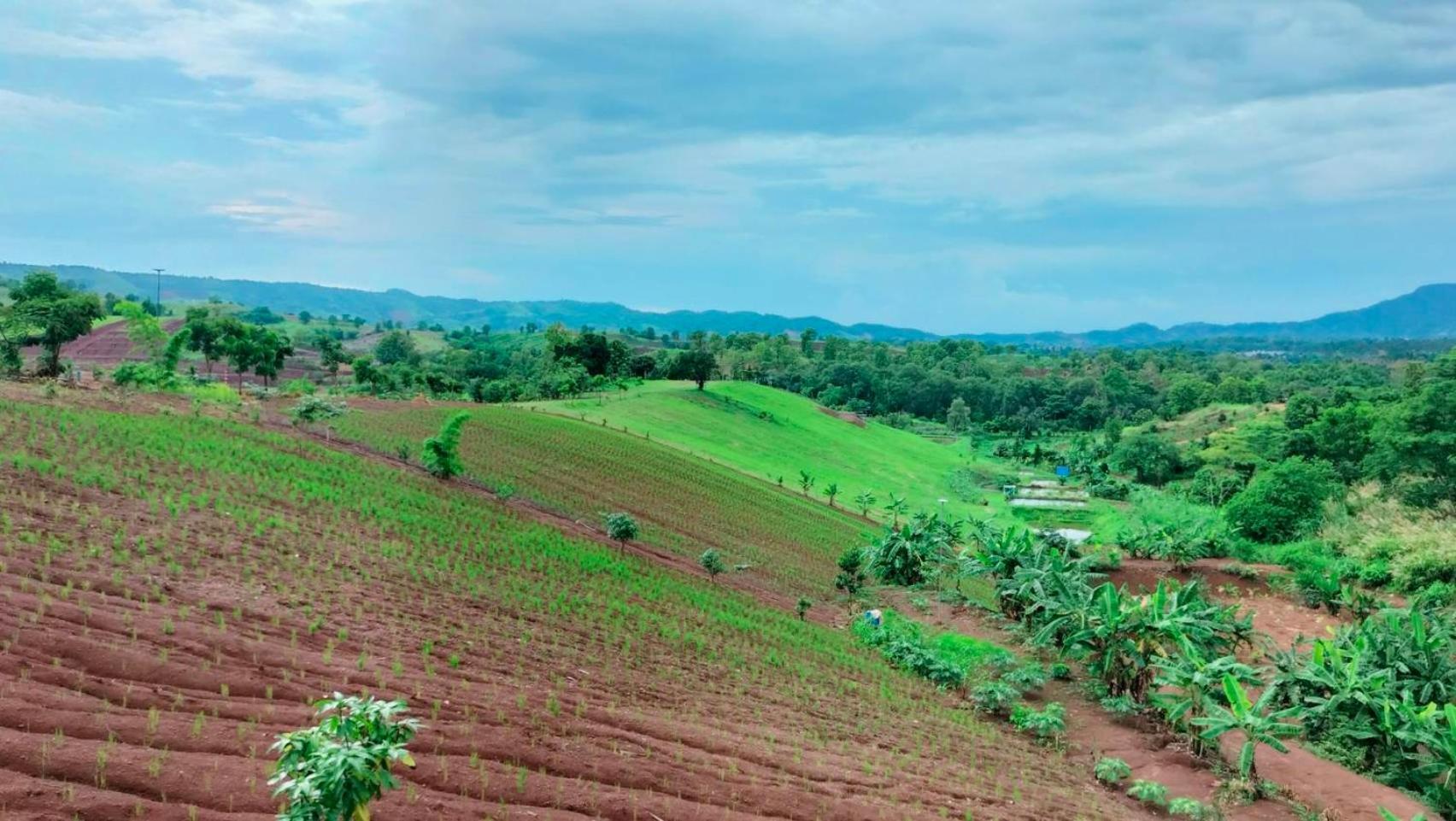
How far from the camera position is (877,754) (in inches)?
603

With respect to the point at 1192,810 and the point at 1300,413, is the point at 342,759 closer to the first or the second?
the point at 1192,810

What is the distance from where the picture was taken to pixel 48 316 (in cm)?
4806

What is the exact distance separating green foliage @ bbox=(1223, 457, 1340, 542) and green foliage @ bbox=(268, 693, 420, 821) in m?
50.3

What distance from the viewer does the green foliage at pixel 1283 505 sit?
4519cm

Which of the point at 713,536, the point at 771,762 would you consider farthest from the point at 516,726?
the point at 713,536

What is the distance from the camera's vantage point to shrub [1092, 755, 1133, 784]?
16641 mm

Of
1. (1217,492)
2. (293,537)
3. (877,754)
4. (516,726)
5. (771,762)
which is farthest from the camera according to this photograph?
(1217,492)

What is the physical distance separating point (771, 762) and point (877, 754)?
9.71 feet

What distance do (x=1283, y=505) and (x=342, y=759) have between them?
51.4 m

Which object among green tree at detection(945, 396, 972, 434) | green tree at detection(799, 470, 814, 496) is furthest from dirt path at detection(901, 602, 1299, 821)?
green tree at detection(945, 396, 972, 434)

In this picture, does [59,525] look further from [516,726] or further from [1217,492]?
[1217,492]

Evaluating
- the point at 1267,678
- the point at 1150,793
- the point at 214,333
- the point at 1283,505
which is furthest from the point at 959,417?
the point at 1150,793

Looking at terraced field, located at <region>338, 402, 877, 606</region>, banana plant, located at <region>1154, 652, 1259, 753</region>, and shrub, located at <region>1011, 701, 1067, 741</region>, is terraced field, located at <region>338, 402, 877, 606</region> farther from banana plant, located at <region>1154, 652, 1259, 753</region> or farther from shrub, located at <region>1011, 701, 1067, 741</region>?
banana plant, located at <region>1154, 652, 1259, 753</region>

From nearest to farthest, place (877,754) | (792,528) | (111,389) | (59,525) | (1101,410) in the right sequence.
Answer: (877,754)
(59,525)
(111,389)
(792,528)
(1101,410)
